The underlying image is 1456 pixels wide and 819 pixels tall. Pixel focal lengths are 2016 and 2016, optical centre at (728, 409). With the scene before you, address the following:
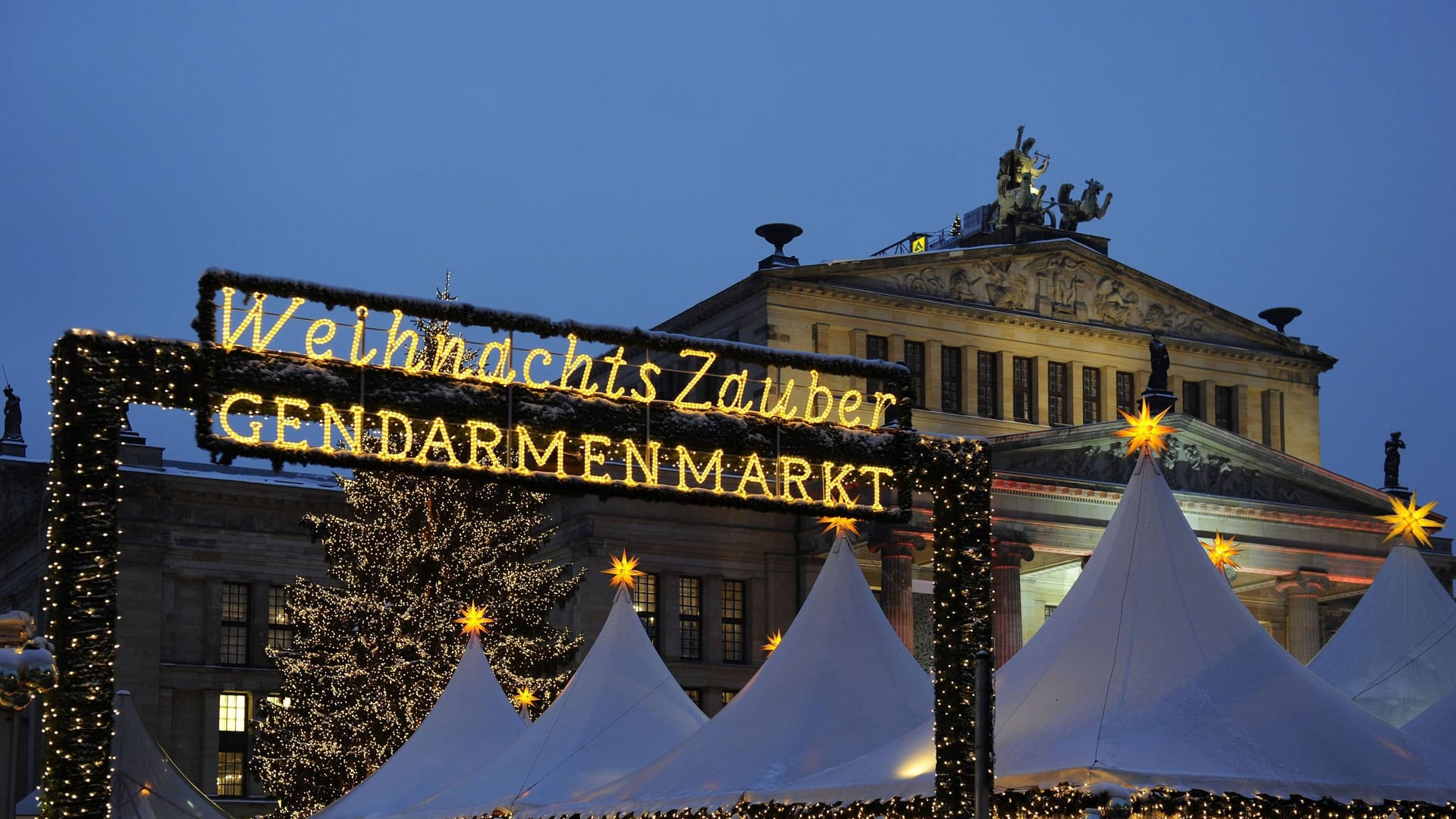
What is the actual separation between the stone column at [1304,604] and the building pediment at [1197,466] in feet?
6.24

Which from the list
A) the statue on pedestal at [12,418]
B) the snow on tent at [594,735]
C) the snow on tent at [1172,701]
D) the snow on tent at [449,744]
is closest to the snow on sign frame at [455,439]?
the snow on tent at [1172,701]

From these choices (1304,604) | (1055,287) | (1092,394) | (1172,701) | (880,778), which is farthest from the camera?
(1092,394)

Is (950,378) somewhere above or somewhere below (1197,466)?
above

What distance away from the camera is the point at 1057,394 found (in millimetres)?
54656

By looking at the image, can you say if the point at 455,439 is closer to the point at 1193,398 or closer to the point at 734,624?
the point at 734,624

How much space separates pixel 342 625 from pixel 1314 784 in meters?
23.0

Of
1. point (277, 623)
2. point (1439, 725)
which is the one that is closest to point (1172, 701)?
point (1439, 725)

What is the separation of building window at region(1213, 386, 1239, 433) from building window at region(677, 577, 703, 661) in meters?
16.0

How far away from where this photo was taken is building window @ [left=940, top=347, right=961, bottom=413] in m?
52.9

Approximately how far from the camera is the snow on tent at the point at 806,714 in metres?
24.9

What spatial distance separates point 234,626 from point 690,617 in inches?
502

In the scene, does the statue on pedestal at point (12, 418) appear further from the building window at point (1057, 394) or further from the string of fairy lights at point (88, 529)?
the string of fairy lights at point (88, 529)

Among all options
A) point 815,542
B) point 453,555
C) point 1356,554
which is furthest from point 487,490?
point 1356,554

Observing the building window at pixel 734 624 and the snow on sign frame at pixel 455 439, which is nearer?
the snow on sign frame at pixel 455 439
